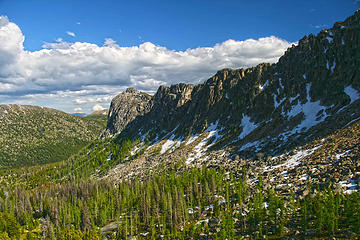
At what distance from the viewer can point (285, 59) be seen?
157875 mm

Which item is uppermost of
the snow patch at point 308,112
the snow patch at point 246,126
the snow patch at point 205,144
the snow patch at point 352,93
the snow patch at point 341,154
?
the snow patch at point 352,93

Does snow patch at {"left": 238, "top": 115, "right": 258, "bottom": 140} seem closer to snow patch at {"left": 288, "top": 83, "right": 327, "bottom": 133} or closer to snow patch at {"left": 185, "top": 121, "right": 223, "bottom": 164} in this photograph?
snow patch at {"left": 185, "top": 121, "right": 223, "bottom": 164}

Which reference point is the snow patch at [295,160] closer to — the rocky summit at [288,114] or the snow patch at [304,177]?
the rocky summit at [288,114]

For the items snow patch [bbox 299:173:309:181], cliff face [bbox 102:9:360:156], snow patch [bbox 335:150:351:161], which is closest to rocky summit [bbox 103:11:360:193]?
cliff face [bbox 102:9:360:156]

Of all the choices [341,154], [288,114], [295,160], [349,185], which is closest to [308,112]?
[288,114]

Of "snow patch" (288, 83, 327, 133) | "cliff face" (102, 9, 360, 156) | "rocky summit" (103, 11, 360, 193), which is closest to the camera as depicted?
"rocky summit" (103, 11, 360, 193)

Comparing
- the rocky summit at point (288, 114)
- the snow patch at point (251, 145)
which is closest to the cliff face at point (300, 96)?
the rocky summit at point (288, 114)

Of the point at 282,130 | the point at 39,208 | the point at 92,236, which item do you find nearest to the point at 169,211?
the point at 92,236

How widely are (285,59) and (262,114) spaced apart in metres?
46.5

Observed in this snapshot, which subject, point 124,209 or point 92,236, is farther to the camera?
point 124,209

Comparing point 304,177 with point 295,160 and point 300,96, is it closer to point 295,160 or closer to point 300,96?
point 295,160

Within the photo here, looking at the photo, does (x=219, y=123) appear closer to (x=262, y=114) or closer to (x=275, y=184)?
(x=262, y=114)

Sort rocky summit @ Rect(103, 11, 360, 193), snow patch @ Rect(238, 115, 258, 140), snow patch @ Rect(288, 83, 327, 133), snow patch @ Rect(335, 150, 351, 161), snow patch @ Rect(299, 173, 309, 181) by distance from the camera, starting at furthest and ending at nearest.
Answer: snow patch @ Rect(238, 115, 258, 140)
snow patch @ Rect(288, 83, 327, 133)
rocky summit @ Rect(103, 11, 360, 193)
snow patch @ Rect(299, 173, 309, 181)
snow patch @ Rect(335, 150, 351, 161)

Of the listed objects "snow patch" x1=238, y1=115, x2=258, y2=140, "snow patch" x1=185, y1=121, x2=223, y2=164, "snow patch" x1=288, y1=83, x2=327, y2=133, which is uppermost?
"snow patch" x1=288, y1=83, x2=327, y2=133
